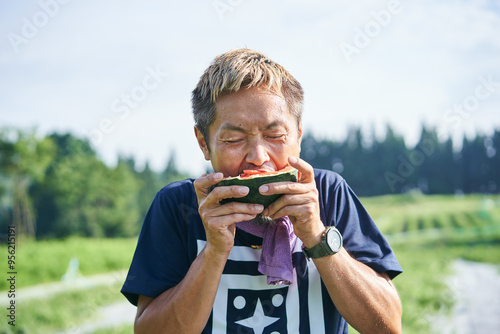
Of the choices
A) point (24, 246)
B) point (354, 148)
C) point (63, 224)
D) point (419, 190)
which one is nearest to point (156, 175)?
point (63, 224)

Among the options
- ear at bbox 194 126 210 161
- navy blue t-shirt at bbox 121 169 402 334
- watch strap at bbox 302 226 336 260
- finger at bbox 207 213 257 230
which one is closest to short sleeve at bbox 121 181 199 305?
navy blue t-shirt at bbox 121 169 402 334

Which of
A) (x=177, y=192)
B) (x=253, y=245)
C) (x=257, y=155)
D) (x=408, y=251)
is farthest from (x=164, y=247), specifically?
(x=408, y=251)

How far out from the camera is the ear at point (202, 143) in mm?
2807

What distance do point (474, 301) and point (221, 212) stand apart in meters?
11.6

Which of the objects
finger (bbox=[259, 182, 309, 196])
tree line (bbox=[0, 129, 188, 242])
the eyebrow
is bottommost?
tree line (bbox=[0, 129, 188, 242])

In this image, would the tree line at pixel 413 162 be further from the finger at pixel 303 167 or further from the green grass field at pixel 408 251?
the finger at pixel 303 167

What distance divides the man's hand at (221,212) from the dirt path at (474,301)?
327 inches

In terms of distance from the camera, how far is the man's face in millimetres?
2492

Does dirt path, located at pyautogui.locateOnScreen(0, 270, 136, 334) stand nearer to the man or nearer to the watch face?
the man

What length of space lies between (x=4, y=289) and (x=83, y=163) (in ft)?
33.9

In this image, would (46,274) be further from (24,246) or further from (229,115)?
(229,115)

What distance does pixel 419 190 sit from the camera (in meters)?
18.9

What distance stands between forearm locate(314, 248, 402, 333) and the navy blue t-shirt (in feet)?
0.50

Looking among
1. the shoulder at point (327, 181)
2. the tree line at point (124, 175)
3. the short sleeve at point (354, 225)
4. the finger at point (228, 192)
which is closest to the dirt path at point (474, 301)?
the tree line at point (124, 175)
